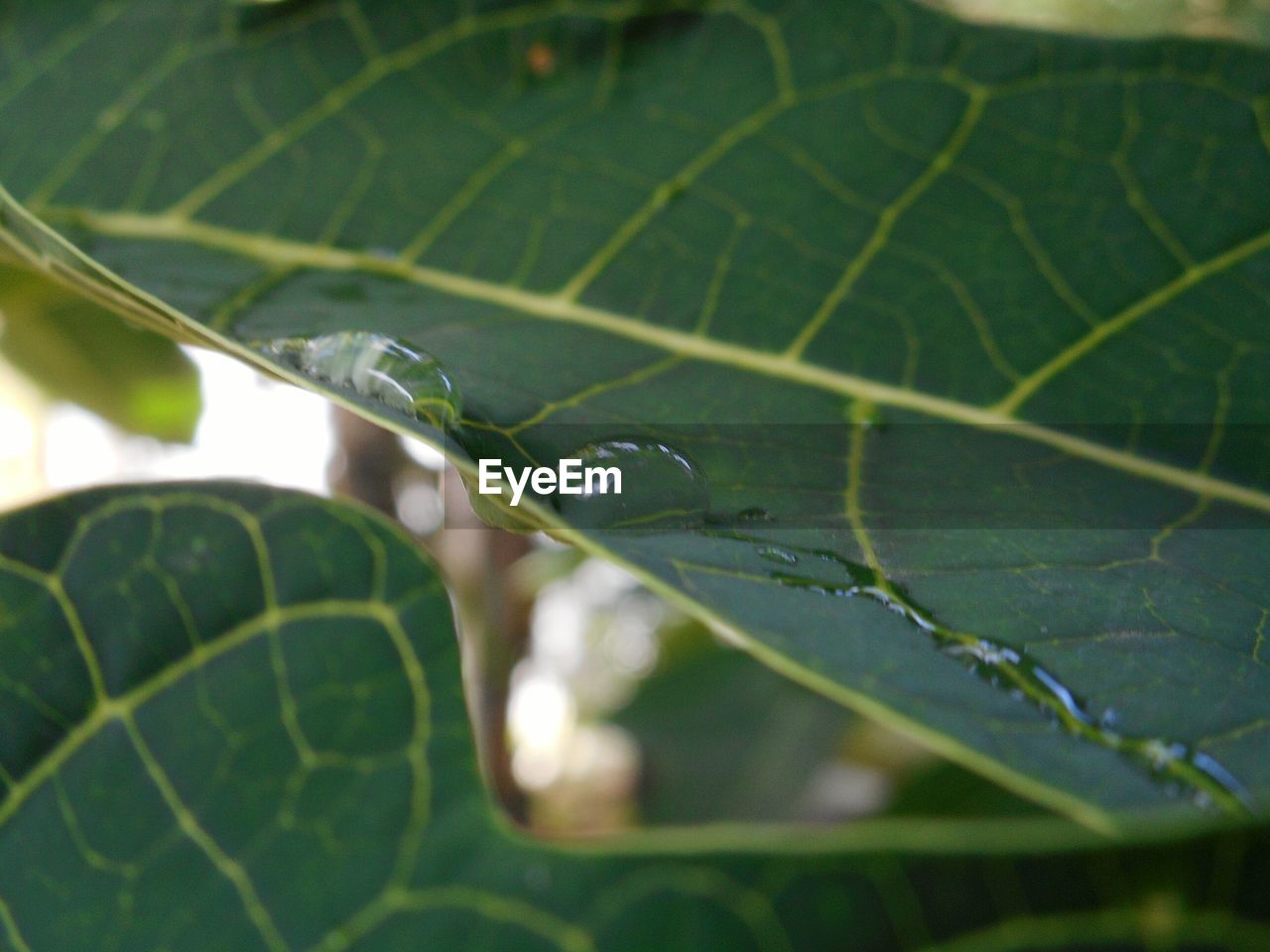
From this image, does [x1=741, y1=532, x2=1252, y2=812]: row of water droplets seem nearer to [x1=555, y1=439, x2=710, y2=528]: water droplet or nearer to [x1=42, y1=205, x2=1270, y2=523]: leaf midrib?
[x1=555, y1=439, x2=710, y2=528]: water droplet

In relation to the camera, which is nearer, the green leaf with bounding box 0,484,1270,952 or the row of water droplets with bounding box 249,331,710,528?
the green leaf with bounding box 0,484,1270,952

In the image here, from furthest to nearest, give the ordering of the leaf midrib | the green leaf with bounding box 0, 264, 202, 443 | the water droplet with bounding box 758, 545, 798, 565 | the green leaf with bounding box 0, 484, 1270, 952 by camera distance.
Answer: the green leaf with bounding box 0, 264, 202, 443 → the leaf midrib → the water droplet with bounding box 758, 545, 798, 565 → the green leaf with bounding box 0, 484, 1270, 952

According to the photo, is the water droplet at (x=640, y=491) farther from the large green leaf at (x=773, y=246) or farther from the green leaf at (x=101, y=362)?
the green leaf at (x=101, y=362)

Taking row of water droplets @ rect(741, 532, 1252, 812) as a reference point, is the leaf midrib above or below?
above

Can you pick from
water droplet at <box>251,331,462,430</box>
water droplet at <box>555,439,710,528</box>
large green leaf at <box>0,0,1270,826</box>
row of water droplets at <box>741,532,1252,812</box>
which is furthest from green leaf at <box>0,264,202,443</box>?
row of water droplets at <box>741,532,1252,812</box>

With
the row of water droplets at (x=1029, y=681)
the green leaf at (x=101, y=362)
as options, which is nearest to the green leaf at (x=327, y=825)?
the row of water droplets at (x=1029, y=681)

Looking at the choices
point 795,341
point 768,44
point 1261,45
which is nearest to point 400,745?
point 795,341

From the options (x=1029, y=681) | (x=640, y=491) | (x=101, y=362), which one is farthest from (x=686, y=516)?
(x=101, y=362)

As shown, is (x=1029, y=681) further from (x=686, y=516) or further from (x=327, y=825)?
(x=327, y=825)

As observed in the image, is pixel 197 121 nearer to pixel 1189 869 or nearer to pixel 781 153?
pixel 781 153
